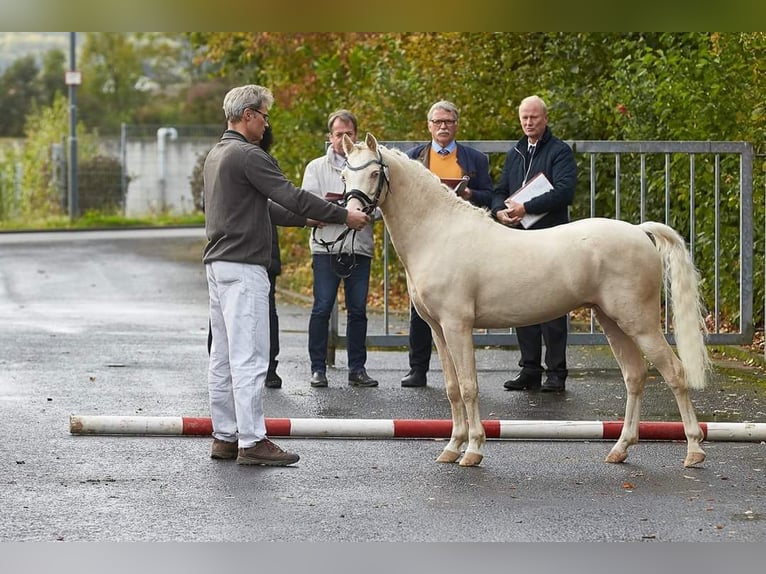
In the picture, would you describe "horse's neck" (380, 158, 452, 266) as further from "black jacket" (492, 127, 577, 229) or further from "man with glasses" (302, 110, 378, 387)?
"man with glasses" (302, 110, 378, 387)

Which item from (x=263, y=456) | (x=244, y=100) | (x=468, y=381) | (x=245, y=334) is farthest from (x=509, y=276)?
(x=244, y=100)

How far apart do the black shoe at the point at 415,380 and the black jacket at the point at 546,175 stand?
5.42 ft

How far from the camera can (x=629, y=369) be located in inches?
379

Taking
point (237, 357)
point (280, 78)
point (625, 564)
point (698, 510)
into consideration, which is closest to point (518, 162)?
point (237, 357)

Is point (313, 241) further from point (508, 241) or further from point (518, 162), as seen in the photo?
point (508, 241)

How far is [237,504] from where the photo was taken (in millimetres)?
8070

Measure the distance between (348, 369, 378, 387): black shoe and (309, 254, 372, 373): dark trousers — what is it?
1.7 inches

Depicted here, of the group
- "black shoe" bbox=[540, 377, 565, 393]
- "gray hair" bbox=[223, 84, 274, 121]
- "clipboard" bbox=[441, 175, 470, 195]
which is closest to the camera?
"gray hair" bbox=[223, 84, 274, 121]

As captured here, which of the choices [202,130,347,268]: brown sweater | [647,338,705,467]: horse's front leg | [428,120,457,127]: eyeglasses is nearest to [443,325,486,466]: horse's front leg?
[202,130,347,268]: brown sweater

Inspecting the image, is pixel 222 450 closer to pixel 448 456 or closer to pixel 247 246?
pixel 247 246

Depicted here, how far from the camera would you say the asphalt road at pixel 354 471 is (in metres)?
7.52

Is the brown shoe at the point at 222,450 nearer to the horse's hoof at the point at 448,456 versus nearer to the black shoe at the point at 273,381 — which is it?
the horse's hoof at the point at 448,456

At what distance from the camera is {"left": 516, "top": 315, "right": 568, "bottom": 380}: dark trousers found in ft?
41.1

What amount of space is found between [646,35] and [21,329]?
8990mm
